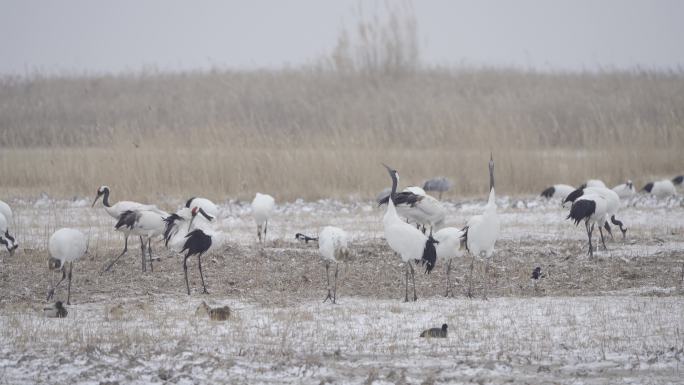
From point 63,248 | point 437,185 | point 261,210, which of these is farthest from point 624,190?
point 63,248

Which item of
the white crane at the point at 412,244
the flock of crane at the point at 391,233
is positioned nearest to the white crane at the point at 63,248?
the flock of crane at the point at 391,233

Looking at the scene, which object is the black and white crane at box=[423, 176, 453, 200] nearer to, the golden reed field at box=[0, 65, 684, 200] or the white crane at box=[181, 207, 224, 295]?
the golden reed field at box=[0, 65, 684, 200]

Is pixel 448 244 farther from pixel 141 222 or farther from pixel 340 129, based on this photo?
pixel 340 129

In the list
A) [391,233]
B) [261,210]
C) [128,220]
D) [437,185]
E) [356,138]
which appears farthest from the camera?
[356,138]

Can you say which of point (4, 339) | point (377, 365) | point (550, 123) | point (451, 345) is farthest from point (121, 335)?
point (550, 123)

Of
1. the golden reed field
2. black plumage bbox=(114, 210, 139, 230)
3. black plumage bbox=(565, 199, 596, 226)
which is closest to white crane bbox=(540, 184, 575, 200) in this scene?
the golden reed field

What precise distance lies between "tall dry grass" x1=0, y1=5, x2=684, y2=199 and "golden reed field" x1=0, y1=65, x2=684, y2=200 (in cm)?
4

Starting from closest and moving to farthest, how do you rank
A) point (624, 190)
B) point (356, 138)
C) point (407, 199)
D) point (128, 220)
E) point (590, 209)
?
1. point (128, 220)
2. point (590, 209)
3. point (407, 199)
4. point (624, 190)
5. point (356, 138)

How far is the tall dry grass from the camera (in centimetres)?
1800

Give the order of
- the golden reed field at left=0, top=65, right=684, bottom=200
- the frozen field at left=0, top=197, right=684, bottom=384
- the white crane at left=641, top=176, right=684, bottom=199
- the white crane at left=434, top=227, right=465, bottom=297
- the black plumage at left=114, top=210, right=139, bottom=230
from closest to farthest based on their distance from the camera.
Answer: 1. the frozen field at left=0, top=197, right=684, bottom=384
2. the white crane at left=434, top=227, right=465, bottom=297
3. the black plumage at left=114, top=210, right=139, bottom=230
4. the white crane at left=641, top=176, right=684, bottom=199
5. the golden reed field at left=0, top=65, right=684, bottom=200

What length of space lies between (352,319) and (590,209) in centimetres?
422

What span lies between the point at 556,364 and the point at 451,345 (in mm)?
845

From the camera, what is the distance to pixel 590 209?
35.3 feet

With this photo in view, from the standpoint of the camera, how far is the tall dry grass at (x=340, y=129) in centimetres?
1800
